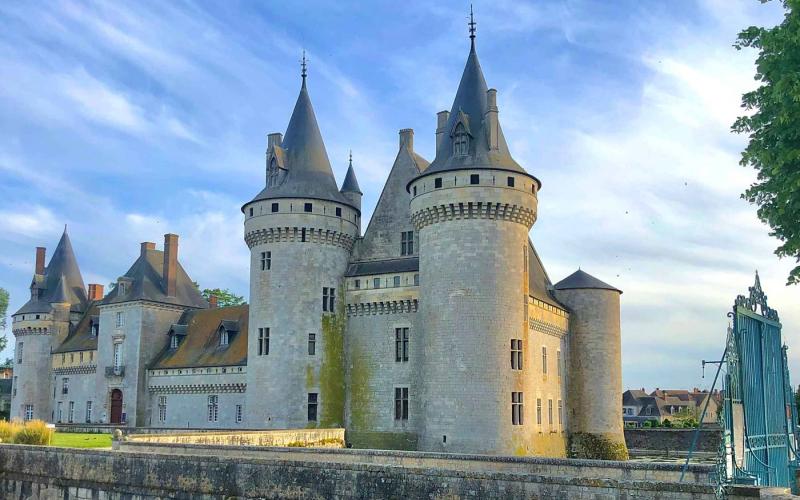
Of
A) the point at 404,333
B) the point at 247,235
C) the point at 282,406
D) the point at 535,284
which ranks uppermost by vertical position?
the point at 247,235

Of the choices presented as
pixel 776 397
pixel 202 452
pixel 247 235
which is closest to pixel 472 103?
pixel 247 235

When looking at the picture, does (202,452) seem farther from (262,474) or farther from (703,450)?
(703,450)

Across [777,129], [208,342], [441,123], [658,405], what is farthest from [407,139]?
[658,405]

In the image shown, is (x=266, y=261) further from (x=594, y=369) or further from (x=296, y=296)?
(x=594, y=369)

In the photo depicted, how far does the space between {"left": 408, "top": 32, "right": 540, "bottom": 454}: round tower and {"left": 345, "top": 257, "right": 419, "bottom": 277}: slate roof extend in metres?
2.36

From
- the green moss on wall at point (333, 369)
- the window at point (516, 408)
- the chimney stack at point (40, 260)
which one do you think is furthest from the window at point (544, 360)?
the chimney stack at point (40, 260)

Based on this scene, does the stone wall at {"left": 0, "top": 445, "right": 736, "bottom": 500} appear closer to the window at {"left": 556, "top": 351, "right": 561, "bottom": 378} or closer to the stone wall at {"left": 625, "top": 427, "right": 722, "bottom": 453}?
the window at {"left": 556, "top": 351, "right": 561, "bottom": 378}

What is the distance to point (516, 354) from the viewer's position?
2981 centimetres

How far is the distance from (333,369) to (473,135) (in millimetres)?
11992

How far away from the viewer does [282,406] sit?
110 feet

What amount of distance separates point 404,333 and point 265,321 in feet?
20.4

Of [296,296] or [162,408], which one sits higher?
[296,296]

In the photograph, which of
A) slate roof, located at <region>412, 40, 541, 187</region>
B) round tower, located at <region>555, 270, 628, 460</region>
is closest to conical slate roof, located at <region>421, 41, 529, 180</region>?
slate roof, located at <region>412, 40, 541, 187</region>

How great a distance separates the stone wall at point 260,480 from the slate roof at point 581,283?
21.7 m
